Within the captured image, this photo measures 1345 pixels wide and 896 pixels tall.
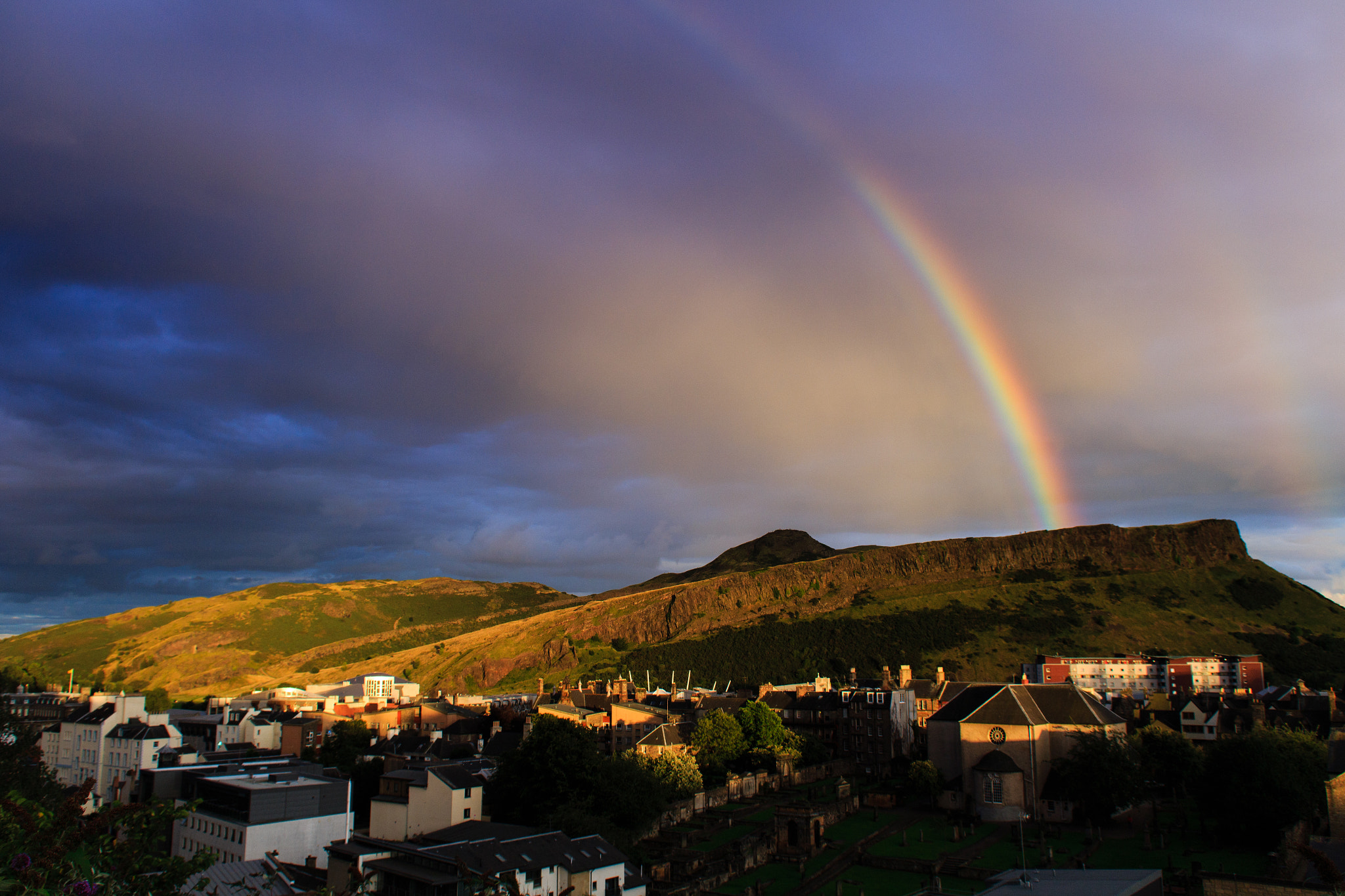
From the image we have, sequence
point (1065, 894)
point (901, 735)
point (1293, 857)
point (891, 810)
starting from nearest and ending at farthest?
point (1065, 894)
point (1293, 857)
point (891, 810)
point (901, 735)

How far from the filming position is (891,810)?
70375mm

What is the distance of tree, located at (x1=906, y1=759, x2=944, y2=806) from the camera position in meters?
70.5

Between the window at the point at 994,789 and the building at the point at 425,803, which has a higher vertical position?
the building at the point at 425,803

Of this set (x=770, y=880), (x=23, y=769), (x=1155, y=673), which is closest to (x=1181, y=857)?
(x=770, y=880)

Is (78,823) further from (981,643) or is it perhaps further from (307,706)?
(981,643)

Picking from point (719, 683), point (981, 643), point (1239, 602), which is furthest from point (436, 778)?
point (1239, 602)

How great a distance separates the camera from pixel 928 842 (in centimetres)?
5769

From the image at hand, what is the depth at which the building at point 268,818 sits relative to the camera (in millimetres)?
52812

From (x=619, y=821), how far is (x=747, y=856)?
9.73 metres

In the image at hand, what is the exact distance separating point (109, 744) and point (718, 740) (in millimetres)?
62061

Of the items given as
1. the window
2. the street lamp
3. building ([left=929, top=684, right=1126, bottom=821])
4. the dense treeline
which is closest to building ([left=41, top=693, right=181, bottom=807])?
building ([left=929, top=684, right=1126, bottom=821])

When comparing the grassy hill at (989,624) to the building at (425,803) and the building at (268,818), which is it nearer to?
the building at (425,803)

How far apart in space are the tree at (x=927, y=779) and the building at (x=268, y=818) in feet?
153

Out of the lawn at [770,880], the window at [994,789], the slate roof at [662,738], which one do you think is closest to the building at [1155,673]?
the window at [994,789]
